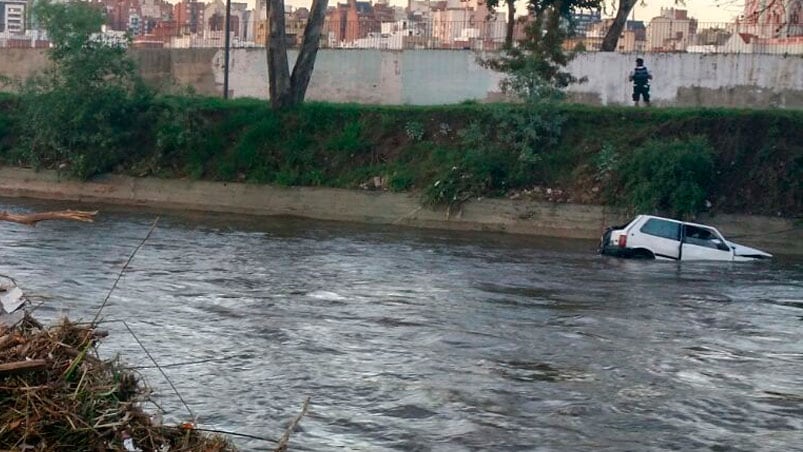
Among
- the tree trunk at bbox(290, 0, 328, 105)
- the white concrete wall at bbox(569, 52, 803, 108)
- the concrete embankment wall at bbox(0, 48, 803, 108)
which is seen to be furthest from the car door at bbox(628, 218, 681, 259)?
the white concrete wall at bbox(569, 52, 803, 108)

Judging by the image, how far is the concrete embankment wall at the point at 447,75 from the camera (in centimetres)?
4262

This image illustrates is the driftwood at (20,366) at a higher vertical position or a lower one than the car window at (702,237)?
higher

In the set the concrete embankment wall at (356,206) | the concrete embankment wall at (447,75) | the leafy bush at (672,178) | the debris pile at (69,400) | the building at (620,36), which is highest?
the building at (620,36)

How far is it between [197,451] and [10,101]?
1561 inches

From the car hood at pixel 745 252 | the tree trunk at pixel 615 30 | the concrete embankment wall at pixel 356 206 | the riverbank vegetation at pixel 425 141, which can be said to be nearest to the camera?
the car hood at pixel 745 252

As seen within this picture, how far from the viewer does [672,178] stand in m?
32.4

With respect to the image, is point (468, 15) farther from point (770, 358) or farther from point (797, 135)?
point (770, 358)

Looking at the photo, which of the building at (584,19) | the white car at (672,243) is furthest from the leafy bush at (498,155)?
the building at (584,19)

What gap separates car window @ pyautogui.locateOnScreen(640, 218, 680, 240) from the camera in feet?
89.4

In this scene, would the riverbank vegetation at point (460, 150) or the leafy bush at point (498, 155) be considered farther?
the leafy bush at point (498, 155)

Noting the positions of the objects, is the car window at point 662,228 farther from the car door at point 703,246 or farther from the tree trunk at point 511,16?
the tree trunk at point 511,16

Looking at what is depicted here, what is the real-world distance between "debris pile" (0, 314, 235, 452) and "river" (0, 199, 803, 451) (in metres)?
3.19

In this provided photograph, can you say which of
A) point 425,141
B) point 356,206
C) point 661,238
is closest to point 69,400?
point 661,238

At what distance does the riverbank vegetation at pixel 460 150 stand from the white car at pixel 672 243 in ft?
16.2
